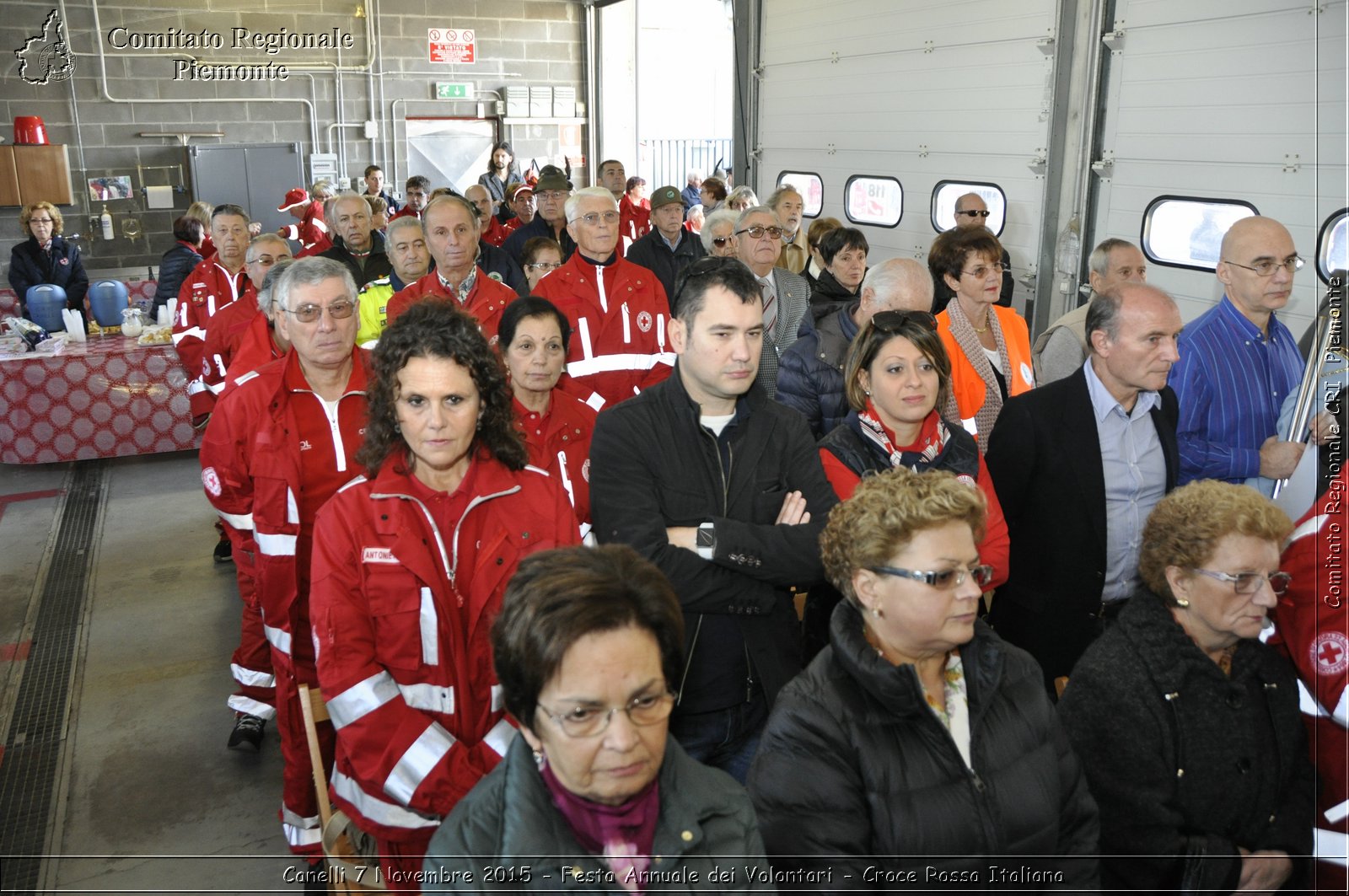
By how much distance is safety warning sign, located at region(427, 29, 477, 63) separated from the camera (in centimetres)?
1611

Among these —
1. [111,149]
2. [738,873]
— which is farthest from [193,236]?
[738,873]

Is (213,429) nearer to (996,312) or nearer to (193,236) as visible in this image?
(996,312)

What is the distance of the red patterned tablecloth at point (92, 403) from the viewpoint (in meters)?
8.55

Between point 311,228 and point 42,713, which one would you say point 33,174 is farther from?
point 42,713

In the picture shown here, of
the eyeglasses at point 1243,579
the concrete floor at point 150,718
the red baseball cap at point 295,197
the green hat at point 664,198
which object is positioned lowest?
the concrete floor at point 150,718

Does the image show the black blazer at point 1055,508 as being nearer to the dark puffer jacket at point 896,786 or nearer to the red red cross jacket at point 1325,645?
the red red cross jacket at point 1325,645

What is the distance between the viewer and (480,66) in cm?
1650

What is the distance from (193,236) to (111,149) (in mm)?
6151

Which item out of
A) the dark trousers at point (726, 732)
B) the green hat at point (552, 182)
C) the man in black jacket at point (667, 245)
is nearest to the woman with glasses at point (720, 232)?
the man in black jacket at point (667, 245)

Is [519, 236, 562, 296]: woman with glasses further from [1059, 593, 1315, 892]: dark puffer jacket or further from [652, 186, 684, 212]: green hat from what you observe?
[1059, 593, 1315, 892]: dark puffer jacket

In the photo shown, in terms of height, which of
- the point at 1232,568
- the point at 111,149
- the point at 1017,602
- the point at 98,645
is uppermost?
the point at 111,149

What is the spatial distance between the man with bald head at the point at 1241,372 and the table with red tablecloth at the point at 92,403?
8299mm

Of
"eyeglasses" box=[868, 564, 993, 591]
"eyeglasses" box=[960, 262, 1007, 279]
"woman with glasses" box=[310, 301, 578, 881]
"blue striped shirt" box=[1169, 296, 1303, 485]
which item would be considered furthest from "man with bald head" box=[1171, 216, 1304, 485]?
"woman with glasses" box=[310, 301, 578, 881]

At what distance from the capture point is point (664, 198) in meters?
8.63
